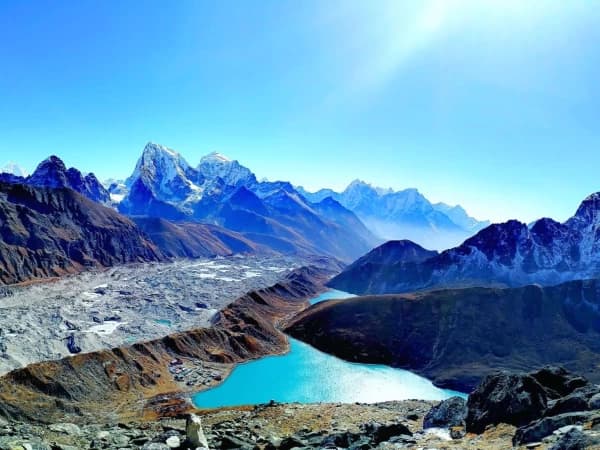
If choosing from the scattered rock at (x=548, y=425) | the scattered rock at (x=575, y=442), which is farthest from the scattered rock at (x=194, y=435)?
the scattered rock at (x=548, y=425)

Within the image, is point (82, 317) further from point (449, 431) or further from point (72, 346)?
point (449, 431)

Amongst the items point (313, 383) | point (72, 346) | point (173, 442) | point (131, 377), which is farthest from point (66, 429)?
→ point (72, 346)

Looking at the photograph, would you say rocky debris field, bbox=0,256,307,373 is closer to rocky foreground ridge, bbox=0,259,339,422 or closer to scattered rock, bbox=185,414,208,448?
rocky foreground ridge, bbox=0,259,339,422

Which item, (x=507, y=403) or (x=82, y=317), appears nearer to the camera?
(x=507, y=403)

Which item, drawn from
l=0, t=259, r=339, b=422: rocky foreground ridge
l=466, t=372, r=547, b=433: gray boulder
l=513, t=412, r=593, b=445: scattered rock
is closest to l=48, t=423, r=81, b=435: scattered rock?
l=466, t=372, r=547, b=433: gray boulder

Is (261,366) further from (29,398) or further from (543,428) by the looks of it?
(543,428)

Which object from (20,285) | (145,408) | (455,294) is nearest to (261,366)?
(145,408)

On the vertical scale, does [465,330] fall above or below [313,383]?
above
